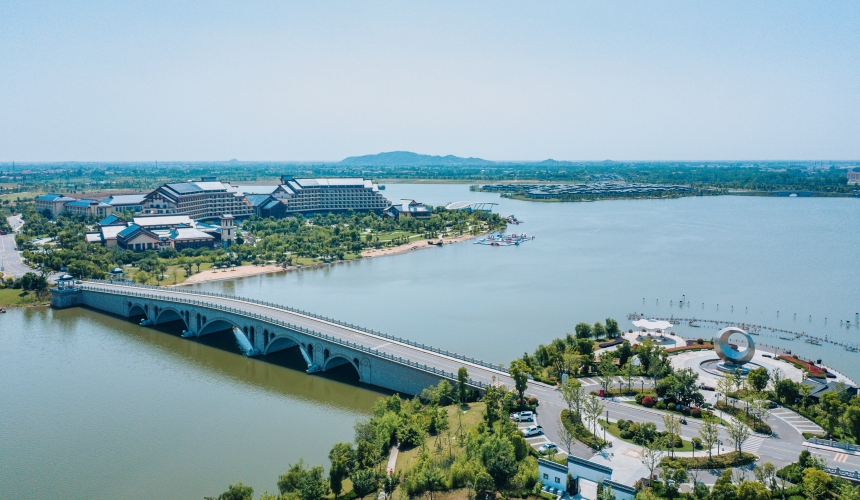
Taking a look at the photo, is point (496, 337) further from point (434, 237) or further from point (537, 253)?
point (434, 237)

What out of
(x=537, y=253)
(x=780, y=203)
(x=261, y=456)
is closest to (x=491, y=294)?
(x=537, y=253)

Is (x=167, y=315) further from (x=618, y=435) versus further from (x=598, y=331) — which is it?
(x=618, y=435)

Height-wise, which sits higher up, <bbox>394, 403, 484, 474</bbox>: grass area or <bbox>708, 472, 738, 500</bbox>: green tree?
<bbox>708, 472, 738, 500</bbox>: green tree

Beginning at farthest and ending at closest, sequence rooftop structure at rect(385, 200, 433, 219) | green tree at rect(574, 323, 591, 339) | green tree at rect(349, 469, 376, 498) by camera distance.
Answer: rooftop structure at rect(385, 200, 433, 219) → green tree at rect(574, 323, 591, 339) → green tree at rect(349, 469, 376, 498)

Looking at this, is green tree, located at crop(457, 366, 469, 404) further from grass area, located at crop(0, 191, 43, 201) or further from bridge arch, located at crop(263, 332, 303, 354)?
grass area, located at crop(0, 191, 43, 201)

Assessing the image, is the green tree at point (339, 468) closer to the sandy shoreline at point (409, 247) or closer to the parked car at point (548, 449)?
the parked car at point (548, 449)

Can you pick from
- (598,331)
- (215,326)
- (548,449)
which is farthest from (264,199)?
(548,449)

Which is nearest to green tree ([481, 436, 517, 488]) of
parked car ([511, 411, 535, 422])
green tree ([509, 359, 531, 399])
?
parked car ([511, 411, 535, 422])
